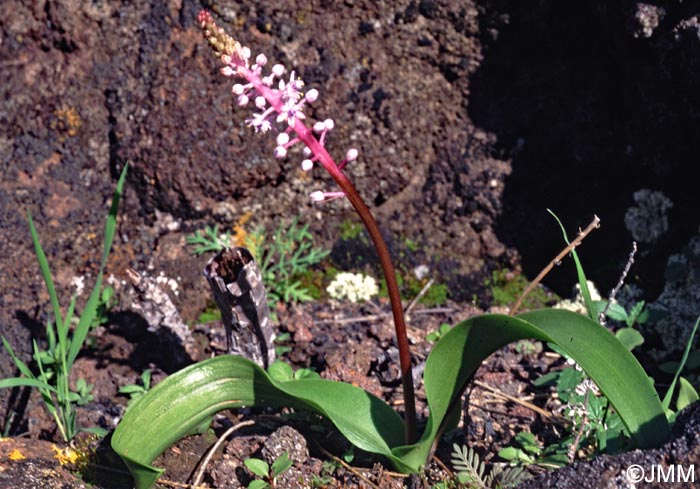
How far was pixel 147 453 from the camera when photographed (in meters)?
2.28

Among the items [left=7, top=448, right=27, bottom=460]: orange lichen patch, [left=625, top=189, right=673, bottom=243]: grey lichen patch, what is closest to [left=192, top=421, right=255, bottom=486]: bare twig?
[left=7, top=448, right=27, bottom=460]: orange lichen patch

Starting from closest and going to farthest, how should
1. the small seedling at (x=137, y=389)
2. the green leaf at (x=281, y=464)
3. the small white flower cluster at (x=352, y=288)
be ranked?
the green leaf at (x=281, y=464), the small seedling at (x=137, y=389), the small white flower cluster at (x=352, y=288)

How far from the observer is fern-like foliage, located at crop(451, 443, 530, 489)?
226cm

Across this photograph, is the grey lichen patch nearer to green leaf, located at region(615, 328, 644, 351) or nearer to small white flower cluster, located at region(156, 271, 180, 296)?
green leaf, located at region(615, 328, 644, 351)

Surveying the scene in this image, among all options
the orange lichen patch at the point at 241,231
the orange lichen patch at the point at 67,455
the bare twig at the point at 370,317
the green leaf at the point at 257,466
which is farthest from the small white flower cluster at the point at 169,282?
the green leaf at the point at 257,466

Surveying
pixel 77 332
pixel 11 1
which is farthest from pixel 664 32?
pixel 11 1

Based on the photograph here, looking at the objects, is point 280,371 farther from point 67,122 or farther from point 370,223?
point 67,122

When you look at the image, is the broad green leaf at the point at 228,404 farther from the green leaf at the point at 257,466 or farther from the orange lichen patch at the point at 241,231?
the orange lichen patch at the point at 241,231

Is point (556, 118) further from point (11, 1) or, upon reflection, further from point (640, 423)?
point (11, 1)

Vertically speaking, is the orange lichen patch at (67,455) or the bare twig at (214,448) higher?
the bare twig at (214,448)

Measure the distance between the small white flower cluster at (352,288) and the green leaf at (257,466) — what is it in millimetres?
1140

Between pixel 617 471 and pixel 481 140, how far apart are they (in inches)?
77.7

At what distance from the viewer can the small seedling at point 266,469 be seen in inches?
94.3

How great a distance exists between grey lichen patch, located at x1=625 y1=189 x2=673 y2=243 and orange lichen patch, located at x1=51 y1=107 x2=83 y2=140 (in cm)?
241
